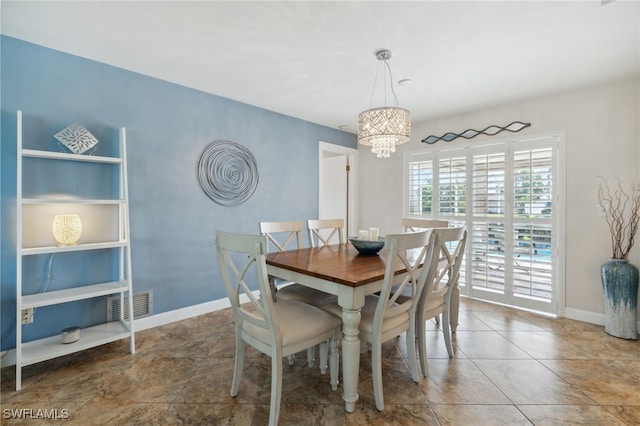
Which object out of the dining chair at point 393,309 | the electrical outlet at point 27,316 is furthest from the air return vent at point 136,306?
the dining chair at point 393,309

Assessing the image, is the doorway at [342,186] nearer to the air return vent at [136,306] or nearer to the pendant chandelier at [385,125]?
the pendant chandelier at [385,125]

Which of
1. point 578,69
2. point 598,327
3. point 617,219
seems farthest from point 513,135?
point 598,327

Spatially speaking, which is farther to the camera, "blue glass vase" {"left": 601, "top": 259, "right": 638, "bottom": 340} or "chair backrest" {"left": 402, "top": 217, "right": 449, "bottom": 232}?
"chair backrest" {"left": 402, "top": 217, "right": 449, "bottom": 232}

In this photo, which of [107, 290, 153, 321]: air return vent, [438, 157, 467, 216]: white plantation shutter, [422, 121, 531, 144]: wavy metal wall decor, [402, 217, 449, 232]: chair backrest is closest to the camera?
[107, 290, 153, 321]: air return vent

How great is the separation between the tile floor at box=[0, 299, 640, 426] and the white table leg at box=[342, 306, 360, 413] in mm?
104

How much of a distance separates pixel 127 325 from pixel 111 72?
2.14 metres

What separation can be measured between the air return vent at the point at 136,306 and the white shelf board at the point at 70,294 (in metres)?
0.22

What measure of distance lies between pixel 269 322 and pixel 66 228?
5.77ft

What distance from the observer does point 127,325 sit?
2.33 m

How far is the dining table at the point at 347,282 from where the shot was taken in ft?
5.04

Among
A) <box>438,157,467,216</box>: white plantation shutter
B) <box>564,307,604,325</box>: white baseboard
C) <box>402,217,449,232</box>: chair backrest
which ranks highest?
<box>438,157,467,216</box>: white plantation shutter

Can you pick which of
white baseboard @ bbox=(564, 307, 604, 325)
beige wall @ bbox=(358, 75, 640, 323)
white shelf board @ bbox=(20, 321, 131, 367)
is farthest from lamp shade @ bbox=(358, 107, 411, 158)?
white baseboard @ bbox=(564, 307, 604, 325)

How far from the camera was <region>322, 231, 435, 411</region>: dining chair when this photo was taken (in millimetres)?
1531

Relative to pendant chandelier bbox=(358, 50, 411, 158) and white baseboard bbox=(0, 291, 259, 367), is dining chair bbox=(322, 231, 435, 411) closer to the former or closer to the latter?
pendant chandelier bbox=(358, 50, 411, 158)
